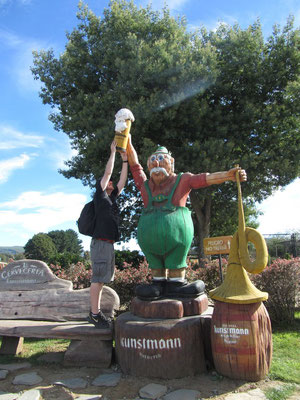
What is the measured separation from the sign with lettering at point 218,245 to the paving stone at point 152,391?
8.01ft

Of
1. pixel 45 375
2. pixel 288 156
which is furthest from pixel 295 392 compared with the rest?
pixel 288 156

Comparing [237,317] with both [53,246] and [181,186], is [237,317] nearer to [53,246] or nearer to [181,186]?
[181,186]

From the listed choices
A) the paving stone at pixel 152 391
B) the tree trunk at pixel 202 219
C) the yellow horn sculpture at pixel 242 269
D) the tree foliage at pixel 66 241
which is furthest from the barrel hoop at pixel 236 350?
the tree foliage at pixel 66 241

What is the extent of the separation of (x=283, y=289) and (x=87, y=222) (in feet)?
11.1

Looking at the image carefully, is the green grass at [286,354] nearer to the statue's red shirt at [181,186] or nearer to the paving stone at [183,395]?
the paving stone at [183,395]

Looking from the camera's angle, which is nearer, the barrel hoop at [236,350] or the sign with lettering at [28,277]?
the barrel hoop at [236,350]

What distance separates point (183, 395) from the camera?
2547 mm

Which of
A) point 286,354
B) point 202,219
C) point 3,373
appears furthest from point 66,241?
point 286,354

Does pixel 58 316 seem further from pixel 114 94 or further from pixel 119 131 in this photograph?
pixel 114 94

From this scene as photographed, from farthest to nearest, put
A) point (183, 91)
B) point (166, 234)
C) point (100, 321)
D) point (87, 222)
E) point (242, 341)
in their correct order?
point (183, 91) < point (87, 222) < point (100, 321) < point (166, 234) < point (242, 341)

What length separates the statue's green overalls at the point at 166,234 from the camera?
322cm

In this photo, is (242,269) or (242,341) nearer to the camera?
(242,341)

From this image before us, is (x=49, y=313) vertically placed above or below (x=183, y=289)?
below

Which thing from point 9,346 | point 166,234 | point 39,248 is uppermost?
point 39,248
